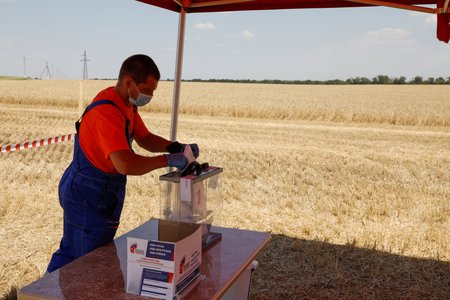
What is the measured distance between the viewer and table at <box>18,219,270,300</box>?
1878 millimetres

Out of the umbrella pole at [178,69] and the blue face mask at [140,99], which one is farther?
the umbrella pole at [178,69]

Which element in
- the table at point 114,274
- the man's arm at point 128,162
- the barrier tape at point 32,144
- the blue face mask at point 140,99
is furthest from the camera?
the barrier tape at point 32,144

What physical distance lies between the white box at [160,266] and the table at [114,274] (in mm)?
67

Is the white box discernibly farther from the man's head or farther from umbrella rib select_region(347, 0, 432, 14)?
umbrella rib select_region(347, 0, 432, 14)

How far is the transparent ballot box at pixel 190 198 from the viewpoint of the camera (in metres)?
2.31

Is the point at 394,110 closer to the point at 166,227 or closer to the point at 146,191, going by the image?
the point at 146,191

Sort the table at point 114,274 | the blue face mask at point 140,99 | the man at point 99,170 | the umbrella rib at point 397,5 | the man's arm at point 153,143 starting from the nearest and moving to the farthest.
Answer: the table at point 114,274, the man at point 99,170, the blue face mask at point 140,99, the man's arm at point 153,143, the umbrella rib at point 397,5

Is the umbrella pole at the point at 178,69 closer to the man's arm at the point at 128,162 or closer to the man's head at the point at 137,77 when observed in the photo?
the man's head at the point at 137,77

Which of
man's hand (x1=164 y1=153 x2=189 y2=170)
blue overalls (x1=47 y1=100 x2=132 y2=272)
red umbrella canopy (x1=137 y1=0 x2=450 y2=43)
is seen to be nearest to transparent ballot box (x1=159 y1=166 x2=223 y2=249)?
man's hand (x1=164 y1=153 x2=189 y2=170)

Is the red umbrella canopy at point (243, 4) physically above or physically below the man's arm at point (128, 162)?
above

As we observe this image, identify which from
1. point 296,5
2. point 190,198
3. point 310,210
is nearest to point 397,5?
point 296,5

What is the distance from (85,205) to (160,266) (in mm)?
957

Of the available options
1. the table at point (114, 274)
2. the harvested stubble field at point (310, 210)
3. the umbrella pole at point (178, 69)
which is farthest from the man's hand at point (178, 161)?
the umbrella pole at point (178, 69)

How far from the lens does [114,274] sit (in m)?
2.07
